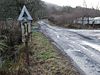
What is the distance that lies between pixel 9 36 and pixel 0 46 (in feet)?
4.84

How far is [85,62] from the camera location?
815 cm

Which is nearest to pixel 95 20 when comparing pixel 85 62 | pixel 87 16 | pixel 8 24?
pixel 87 16

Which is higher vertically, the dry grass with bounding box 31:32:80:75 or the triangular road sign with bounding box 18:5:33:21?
the triangular road sign with bounding box 18:5:33:21

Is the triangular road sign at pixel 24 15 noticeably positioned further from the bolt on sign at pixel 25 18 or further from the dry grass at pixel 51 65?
the dry grass at pixel 51 65

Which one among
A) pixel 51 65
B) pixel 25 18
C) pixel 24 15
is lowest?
pixel 51 65

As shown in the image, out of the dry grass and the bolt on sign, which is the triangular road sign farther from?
the dry grass

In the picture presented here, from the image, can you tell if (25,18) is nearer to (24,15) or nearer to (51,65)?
(24,15)

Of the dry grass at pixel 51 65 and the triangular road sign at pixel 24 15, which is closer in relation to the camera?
the dry grass at pixel 51 65

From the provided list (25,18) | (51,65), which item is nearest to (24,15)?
(25,18)

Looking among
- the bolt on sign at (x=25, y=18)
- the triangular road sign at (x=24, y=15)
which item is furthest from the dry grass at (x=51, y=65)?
the triangular road sign at (x=24, y=15)

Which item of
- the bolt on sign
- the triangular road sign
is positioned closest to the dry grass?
the bolt on sign

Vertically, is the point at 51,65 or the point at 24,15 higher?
the point at 24,15

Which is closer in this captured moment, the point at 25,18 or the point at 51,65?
the point at 51,65

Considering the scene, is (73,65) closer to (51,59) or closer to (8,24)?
(51,59)
